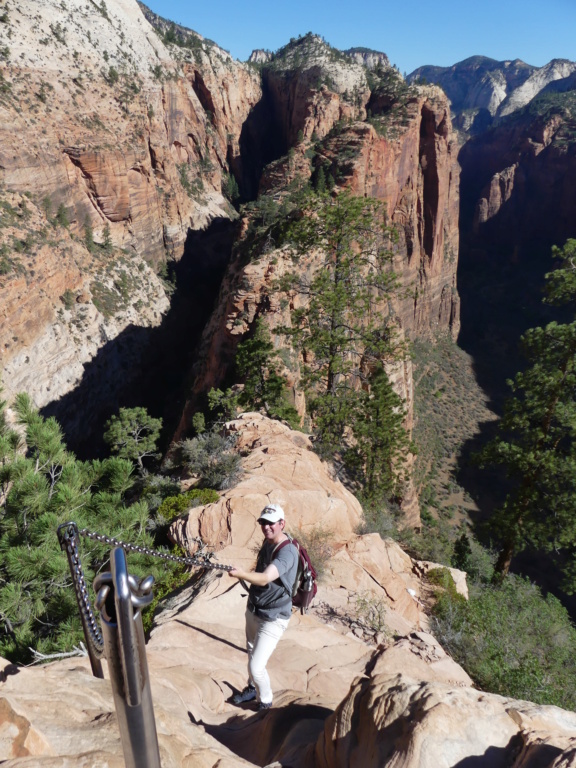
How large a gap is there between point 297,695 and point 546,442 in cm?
925

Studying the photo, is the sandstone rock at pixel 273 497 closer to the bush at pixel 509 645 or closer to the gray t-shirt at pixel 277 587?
the bush at pixel 509 645

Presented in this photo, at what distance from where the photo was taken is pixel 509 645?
699cm

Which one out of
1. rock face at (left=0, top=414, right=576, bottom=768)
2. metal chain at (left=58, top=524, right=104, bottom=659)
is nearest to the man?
rock face at (left=0, top=414, right=576, bottom=768)

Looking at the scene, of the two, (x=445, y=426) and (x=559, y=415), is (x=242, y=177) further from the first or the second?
(x=559, y=415)

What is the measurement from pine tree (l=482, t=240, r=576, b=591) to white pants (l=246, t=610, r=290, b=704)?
8477 mm

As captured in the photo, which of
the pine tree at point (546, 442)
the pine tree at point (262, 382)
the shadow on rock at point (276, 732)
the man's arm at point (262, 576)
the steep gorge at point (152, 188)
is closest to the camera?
the shadow on rock at point (276, 732)

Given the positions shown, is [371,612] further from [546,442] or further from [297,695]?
[546,442]

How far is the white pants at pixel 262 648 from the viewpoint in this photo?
167 inches

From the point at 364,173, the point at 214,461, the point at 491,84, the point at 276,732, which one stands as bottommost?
the point at 276,732

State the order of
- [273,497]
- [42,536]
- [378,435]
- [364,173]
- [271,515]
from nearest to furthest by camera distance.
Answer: [271,515] < [42,536] < [273,497] < [378,435] < [364,173]

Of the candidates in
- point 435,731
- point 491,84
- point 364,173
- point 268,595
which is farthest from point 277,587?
point 491,84

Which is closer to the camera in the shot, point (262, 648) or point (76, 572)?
point (76, 572)

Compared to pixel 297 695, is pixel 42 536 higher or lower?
higher

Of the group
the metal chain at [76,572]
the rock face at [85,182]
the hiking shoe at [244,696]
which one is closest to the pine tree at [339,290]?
the hiking shoe at [244,696]
